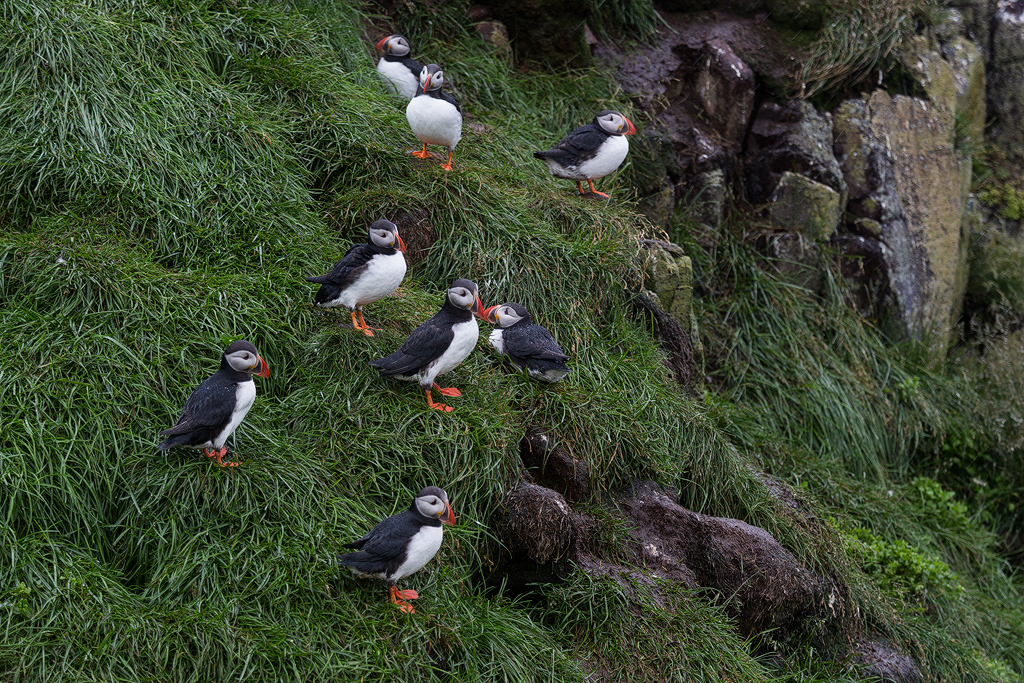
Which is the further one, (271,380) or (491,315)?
(491,315)

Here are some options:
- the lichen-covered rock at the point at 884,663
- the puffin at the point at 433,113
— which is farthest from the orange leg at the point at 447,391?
the lichen-covered rock at the point at 884,663

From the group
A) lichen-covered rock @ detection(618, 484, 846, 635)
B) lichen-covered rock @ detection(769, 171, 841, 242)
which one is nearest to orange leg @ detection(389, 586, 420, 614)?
lichen-covered rock @ detection(618, 484, 846, 635)

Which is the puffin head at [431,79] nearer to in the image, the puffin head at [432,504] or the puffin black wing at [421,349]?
the puffin black wing at [421,349]

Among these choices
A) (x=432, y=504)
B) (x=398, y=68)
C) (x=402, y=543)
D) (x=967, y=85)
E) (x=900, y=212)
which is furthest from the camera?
(x=967, y=85)

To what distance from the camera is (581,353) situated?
482cm

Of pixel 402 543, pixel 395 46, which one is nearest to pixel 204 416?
pixel 402 543

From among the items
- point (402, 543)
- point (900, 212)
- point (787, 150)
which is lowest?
point (900, 212)

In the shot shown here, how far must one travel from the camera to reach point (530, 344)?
14.1 feet

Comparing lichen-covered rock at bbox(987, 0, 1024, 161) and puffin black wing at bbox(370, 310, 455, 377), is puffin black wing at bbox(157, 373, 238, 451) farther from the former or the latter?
lichen-covered rock at bbox(987, 0, 1024, 161)

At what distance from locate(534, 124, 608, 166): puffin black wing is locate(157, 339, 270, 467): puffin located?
8.64 ft

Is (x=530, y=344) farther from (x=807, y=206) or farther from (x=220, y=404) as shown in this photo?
(x=807, y=206)

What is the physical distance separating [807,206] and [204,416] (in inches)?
199

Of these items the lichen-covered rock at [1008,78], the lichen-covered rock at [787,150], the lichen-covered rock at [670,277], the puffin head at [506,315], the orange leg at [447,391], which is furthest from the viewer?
the lichen-covered rock at [1008,78]

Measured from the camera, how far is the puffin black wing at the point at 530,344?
4285 mm
